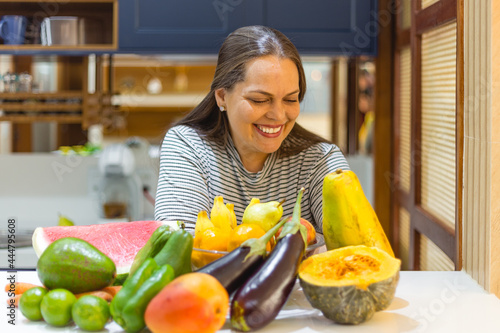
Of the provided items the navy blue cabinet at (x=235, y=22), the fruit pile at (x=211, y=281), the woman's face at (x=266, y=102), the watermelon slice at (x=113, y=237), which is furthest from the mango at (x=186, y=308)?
the navy blue cabinet at (x=235, y=22)

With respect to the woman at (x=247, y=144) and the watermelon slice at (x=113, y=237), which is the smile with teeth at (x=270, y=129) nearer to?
the woman at (x=247, y=144)

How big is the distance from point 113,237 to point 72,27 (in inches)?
77.7

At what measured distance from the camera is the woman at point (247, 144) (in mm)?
1399

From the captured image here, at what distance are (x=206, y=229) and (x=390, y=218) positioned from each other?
2.22m

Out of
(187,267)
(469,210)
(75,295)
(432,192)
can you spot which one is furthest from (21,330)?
(432,192)

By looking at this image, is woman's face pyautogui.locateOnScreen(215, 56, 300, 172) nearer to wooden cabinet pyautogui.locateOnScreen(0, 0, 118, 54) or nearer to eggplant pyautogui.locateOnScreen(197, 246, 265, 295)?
eggplant pyautogui.locateOnScreen(197, 246, 265, 295)

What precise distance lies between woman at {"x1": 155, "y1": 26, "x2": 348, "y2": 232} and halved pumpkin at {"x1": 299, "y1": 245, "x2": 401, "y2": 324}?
0.55m

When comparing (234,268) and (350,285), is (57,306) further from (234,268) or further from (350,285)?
(350,285)

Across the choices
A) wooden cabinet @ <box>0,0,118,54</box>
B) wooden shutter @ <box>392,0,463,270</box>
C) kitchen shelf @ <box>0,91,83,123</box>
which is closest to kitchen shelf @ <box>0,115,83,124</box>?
kitchen shelf @ <box>0,91,83,123</box>

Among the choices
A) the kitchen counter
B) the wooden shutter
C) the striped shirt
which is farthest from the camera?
the wooden shutter

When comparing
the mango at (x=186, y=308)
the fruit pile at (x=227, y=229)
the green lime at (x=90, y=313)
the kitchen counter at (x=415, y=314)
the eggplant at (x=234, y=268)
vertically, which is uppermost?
the fruit pile at (x=227, y=229)

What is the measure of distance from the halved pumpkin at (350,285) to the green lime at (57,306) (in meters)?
0.29

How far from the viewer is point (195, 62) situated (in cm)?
296

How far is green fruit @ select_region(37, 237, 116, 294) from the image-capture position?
2.55ft
